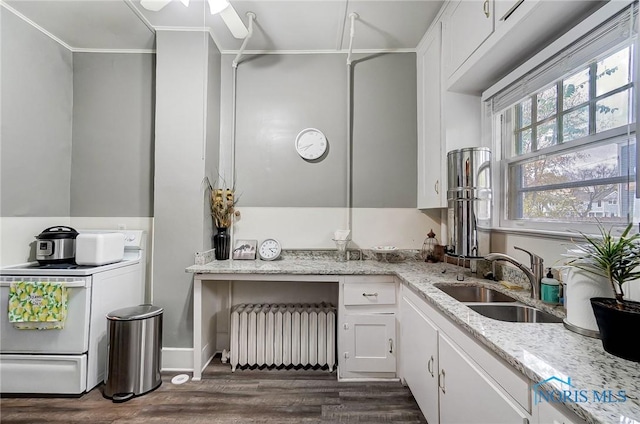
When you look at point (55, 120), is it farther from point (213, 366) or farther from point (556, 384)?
point (556, 384)

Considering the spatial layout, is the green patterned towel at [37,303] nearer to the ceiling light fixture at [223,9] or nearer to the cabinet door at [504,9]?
the ceiling light fixture at [223,9]

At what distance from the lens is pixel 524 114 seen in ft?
5.86

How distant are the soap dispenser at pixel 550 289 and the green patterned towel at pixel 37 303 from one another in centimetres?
290

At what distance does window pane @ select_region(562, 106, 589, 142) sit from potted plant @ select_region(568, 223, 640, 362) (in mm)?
695

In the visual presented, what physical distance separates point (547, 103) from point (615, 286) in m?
1.20

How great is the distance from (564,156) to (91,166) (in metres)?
3.67

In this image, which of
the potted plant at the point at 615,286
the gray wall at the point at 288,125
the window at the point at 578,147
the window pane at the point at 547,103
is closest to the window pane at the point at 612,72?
the window at the point at 578,147

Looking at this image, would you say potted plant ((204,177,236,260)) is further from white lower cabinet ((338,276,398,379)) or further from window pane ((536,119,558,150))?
window pane ((536,119,558,150))

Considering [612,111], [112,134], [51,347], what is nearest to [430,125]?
[612,111]

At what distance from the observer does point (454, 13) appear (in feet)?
6.19

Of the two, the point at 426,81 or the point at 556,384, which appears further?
the point at 426,81

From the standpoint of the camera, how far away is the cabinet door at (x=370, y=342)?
203 cm

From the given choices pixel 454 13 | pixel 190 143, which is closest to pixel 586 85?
pixel 454 13

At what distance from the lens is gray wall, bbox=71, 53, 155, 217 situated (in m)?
2.50
